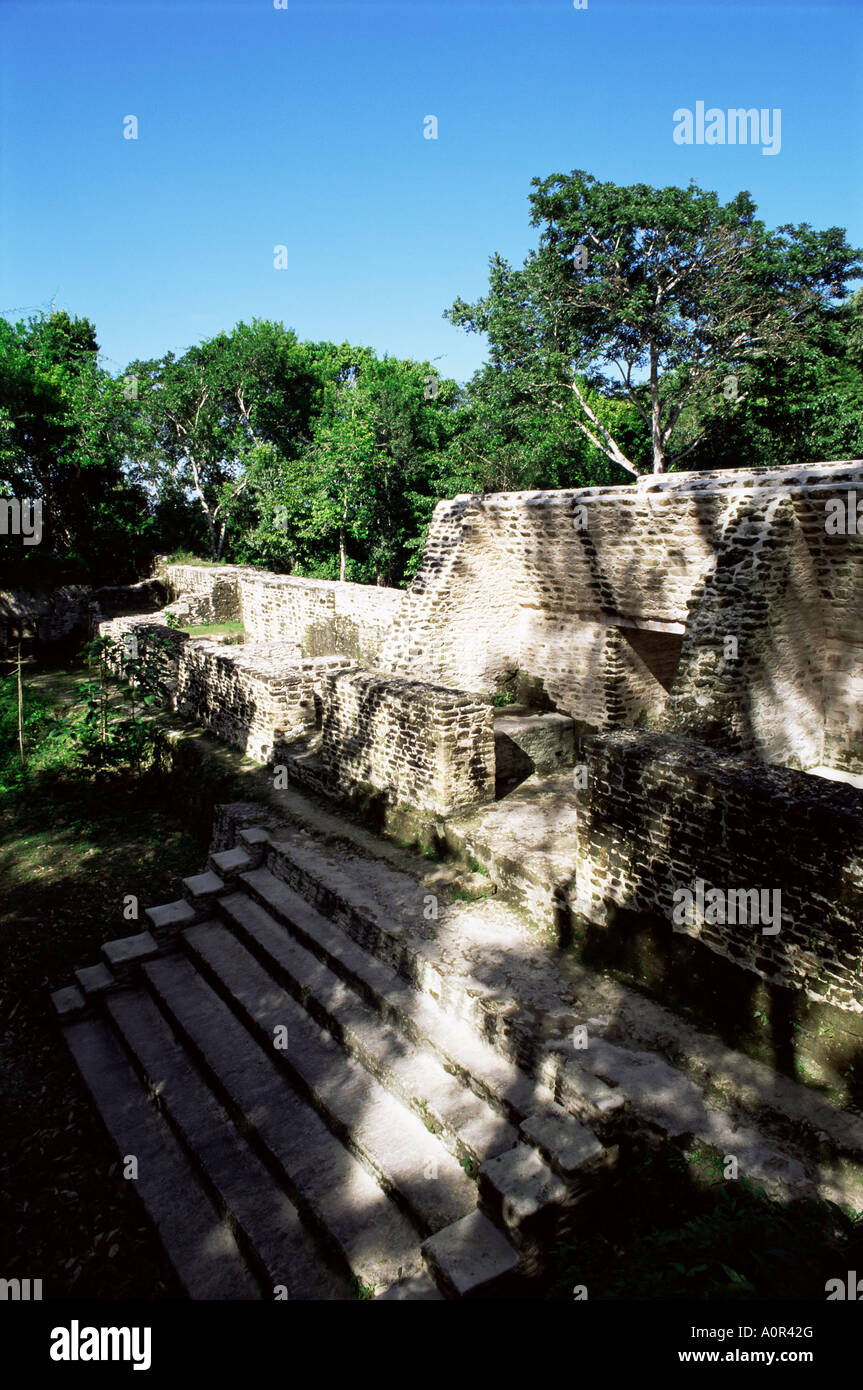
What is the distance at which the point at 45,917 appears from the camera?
25.5 ft

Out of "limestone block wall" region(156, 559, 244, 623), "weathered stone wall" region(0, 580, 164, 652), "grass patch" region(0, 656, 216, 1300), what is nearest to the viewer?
"grass patch" region(0, 656, 216, 1300)

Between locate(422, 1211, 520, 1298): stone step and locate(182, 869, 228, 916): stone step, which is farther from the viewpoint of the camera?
locate(182, 869, 228, 916): stone step

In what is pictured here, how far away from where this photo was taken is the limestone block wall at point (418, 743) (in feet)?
22.9

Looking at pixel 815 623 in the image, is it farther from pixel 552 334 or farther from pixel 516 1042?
pixel 552 334

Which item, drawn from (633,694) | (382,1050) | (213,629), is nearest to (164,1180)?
(382,1050)

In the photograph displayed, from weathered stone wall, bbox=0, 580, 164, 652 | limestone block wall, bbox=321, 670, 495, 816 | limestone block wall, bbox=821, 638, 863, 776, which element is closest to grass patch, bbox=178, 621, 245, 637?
weathered stone wall, bbox=0, 580, 164, 652

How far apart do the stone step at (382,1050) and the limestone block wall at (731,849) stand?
158cm

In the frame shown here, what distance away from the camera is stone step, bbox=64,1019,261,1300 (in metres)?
4.17

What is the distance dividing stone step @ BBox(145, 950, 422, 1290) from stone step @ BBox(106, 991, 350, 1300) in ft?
0.27

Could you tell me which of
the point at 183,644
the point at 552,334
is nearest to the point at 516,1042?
the point at 183,644

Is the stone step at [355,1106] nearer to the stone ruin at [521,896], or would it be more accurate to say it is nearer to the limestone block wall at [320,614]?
the stone ruin at [521,896]

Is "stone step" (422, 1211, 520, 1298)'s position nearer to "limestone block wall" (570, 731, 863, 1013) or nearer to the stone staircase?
the stone staircase

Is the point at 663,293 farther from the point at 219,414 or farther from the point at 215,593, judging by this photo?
the point at 219,414
